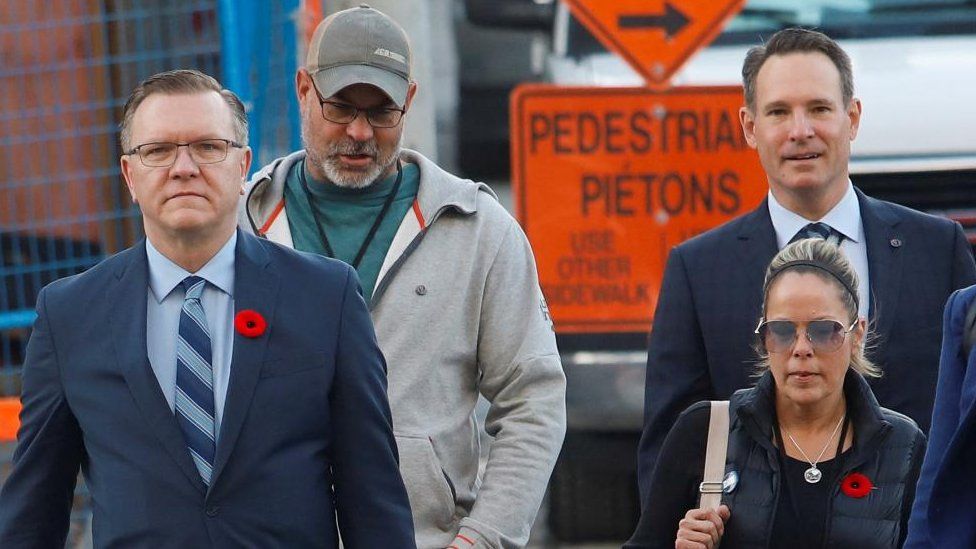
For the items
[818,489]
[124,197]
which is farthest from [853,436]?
[124,197]

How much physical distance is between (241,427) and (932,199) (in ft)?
11.8

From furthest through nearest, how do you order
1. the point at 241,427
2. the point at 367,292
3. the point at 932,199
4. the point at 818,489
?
the point at 932,199 < the point at 367,292 < the point at 818,489 < the point at 241,427

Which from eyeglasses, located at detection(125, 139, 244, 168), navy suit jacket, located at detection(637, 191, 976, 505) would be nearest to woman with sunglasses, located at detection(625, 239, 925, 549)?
navy suit jacket, located at detection(637, 191, 976, 505)

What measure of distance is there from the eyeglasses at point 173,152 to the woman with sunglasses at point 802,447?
1091 mm

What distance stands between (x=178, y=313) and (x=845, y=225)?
1.62m

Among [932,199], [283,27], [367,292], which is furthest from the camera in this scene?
[283,27]

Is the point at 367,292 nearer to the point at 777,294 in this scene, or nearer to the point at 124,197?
the point at 777,294

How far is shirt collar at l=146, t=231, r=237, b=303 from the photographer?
3.53 meters

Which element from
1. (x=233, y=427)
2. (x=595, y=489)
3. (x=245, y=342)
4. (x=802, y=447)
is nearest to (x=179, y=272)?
(x=245, y=342)

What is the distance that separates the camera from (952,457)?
3223mm

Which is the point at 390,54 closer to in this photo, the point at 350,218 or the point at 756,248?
the point at 350,218

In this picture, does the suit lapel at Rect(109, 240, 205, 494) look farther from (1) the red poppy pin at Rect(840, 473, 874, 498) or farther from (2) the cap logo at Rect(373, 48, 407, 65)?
(1) the red poppy pin at Rect(840, 473, 874, 498)

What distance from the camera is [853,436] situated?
12.5 ft

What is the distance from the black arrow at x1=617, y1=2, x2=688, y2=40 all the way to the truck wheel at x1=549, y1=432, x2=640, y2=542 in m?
1.43
